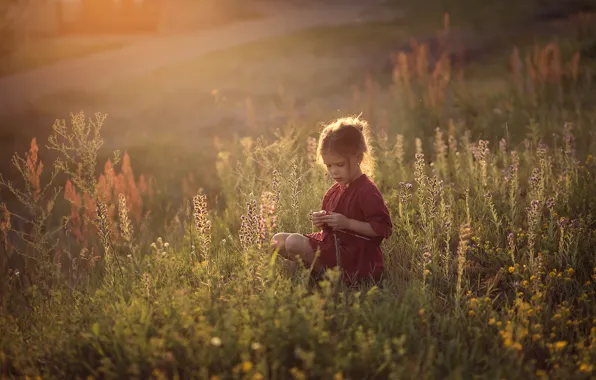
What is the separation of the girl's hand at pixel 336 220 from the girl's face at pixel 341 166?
0.30m

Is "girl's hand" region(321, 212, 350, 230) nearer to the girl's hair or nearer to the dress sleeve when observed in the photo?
the dress sleeve

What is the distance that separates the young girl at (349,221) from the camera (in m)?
3.62

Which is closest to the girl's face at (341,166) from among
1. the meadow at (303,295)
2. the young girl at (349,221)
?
the young girl at (349,221)

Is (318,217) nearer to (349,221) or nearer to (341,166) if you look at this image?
(349,221)

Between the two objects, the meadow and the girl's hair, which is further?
the girl's hair

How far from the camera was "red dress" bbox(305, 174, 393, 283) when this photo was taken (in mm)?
3641

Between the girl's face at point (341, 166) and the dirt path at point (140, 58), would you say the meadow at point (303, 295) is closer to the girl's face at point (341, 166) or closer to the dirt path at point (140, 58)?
the girl's face at point (341, 166)

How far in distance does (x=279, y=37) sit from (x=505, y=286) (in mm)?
13646

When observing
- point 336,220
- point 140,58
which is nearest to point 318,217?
point 336,220

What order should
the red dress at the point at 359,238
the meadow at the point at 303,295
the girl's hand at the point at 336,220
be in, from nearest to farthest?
the meadow at the point at 303,295 < the girl's hand at the point at 336,220 < the red dress at the point at 359,238

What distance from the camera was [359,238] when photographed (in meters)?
3.72

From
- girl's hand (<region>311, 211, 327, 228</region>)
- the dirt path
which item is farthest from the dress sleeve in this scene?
the dirt path

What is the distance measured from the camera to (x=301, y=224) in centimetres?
455

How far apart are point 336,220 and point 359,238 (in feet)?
0.92
